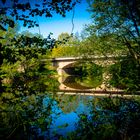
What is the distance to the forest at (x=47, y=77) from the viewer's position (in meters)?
4.10

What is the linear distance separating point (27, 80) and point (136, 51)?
381 inches

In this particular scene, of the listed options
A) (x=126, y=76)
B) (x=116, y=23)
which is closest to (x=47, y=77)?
(x=126, y=76)

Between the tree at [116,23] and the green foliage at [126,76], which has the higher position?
the tree at [116,23]

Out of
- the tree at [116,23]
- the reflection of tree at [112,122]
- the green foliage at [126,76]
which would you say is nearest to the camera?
the reflection of tree at [112,122]

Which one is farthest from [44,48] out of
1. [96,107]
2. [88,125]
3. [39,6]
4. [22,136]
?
[96,107]

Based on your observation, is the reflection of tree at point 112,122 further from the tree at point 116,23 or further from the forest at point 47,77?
the tree at point 116,23

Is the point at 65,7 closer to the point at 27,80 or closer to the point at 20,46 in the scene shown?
the point at 20,46

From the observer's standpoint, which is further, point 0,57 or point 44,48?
point 44,48

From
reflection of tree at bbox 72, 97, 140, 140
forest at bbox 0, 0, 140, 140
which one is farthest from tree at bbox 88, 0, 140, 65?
reflection of tree at bbox 72, 97, 140, 140

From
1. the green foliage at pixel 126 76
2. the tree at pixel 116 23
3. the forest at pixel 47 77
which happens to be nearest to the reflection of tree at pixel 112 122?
the forest at pixel 47 77

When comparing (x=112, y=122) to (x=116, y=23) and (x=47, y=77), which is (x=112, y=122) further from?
(x=116, y=23)

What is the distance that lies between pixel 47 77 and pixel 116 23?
675 centimetres

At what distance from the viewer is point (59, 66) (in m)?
50.0

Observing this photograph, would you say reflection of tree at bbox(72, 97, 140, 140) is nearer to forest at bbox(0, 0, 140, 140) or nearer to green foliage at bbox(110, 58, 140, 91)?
forest at bbox(0, 0, 140, 140)
